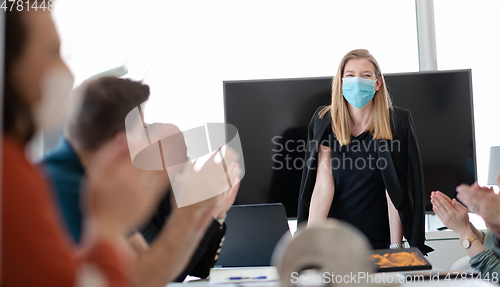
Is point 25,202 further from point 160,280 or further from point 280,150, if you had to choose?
point 280,150

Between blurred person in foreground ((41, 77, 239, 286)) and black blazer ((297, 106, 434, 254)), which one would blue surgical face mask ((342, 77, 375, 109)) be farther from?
blurred person in foreground ((41, 77, 239, 286))

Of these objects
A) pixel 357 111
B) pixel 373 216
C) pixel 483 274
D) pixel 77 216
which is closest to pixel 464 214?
pixel 483 274

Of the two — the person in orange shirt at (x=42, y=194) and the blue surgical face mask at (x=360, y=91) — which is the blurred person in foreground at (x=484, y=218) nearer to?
the blue surgical face mask at (x=360, y=91)

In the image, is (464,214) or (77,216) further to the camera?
(464,214)

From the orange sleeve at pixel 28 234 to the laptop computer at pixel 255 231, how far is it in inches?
46.8

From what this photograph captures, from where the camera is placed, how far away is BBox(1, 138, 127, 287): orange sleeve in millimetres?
401

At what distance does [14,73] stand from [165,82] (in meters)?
0.93

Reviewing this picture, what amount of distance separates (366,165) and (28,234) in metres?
2.04

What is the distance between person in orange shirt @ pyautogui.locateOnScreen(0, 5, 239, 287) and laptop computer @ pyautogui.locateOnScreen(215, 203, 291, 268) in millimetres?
1095

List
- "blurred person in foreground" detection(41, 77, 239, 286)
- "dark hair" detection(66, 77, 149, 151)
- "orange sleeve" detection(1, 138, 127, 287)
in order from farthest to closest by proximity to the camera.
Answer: "dark hair" detection(66, 77, 149, 151) → "blurred person in foreground" detection(41, 77, 239, 286) → "orange sleeve" detection(1, 138, 127, 287)

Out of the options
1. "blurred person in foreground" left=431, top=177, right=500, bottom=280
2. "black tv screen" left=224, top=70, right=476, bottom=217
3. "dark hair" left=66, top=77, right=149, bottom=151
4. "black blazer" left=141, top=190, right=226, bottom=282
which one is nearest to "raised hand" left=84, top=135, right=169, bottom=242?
"dark hair" left=66, top=77, right=149, bottom=151

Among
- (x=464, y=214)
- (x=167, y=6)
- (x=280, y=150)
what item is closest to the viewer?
(x=464, y=214)

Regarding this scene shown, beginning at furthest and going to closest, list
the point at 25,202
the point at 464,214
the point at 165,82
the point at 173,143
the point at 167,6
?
1. the point at 167,6
2. the point at 464,214
3. the point at 165,82
4. the point at 173,143
5. the point at 25,202

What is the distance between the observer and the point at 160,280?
0.95 meters
